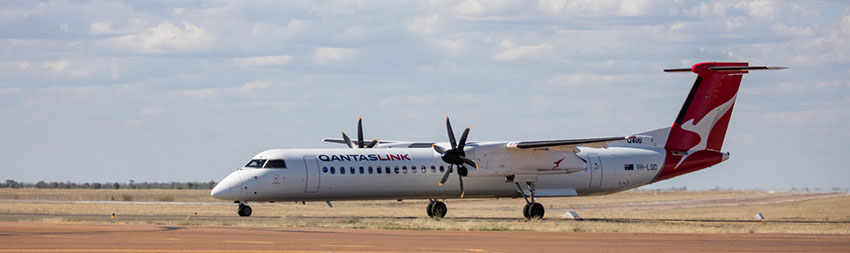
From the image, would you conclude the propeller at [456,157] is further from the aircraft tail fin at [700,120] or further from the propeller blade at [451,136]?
the aircraft tail fin at [700,120]

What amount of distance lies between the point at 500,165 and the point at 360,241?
1476 cm

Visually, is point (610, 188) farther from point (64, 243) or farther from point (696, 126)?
point (64, 243)

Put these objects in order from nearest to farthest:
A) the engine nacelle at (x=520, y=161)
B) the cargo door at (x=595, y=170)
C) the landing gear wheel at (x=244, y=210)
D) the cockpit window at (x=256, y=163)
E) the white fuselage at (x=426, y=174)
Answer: the white fuselage at (x=426, y=174) → the cockpit window at (x=256, y=163) → the landing gear wheel at (x=244, y=210) → the engine nacelle at (x=520, y=161) → the cargo door at (x=595, y=170)

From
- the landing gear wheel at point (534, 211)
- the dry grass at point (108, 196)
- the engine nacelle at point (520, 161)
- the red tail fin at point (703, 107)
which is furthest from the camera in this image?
the dry grass at point (108, 196)

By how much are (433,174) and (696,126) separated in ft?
35.2

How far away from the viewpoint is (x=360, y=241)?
22.3m

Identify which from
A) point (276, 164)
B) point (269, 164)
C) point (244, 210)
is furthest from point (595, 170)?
point (244, 210)

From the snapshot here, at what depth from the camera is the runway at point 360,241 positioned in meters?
19.8

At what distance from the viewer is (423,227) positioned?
2980 centimetres

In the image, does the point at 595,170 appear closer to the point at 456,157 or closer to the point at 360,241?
the point at 456,157

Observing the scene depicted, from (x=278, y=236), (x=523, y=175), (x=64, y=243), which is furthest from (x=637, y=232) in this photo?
(x=64, y=243)

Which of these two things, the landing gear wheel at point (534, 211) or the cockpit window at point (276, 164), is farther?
the landing gear wheel at point (534, 211)

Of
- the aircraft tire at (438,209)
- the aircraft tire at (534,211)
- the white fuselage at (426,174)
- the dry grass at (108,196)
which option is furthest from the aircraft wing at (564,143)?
the dry grass at (108,196)

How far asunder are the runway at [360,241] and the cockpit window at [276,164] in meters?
7.23
